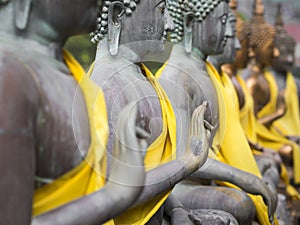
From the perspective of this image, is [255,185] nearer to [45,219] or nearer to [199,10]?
[199,10]

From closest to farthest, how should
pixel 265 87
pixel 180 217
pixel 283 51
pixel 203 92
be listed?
pixel 180 217
pixel 203 92
pixel 265 87
pixel 283 51

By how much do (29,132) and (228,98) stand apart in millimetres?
2055

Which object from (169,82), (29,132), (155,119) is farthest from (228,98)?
(29,132)

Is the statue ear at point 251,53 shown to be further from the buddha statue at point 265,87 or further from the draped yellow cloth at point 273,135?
the draped yellow cloth at point 273,135

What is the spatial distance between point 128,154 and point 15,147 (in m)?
0.27

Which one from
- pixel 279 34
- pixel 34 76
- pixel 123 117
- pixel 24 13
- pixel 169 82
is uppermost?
pixel 24 13

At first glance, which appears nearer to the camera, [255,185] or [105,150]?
[105,150]

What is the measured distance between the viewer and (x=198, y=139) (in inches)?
87.3

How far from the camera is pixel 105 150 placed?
187cm

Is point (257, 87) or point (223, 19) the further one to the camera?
point (257, 87)

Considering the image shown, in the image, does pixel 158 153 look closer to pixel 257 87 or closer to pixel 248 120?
pixel 248 120

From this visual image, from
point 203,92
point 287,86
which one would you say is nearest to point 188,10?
point 203,92

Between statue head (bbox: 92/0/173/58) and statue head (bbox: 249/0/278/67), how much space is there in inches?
142

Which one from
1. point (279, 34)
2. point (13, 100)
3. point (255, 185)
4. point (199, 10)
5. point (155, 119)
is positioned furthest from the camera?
point (279, 34)
